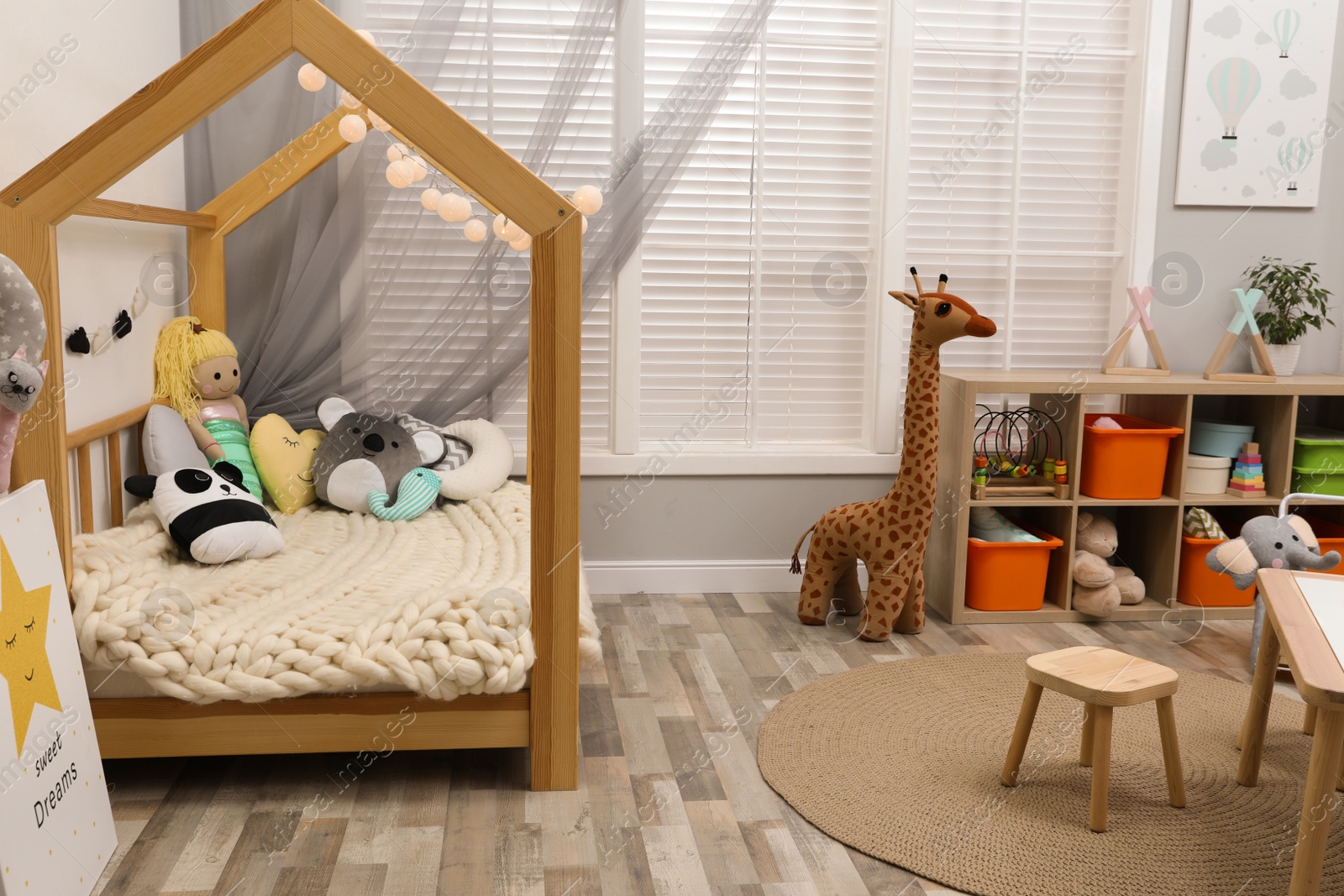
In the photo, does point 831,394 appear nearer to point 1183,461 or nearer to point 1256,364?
point 1183,461

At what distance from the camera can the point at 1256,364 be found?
3.38 meters

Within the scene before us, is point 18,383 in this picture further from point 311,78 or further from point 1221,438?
point 1221,438

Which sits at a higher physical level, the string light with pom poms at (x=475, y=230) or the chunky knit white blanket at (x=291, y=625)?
the string light with pom poms at (x=475, y=230)

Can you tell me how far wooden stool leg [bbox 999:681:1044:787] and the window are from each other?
1.54 m

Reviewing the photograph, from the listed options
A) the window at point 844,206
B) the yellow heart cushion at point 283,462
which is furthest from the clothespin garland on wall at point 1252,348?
the yellow heart cushion at point 283,462

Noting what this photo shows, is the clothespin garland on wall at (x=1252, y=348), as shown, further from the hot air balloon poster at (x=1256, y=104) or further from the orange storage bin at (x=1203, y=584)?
the orange storage bin at (x=1203, y=584)

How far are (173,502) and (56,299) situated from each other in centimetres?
60

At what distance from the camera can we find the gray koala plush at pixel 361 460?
277 centimetres

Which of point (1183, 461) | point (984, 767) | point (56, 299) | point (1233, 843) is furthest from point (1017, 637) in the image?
point (56, 299)

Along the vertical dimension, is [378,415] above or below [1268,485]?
above

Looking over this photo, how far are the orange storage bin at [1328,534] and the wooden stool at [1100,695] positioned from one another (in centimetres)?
149

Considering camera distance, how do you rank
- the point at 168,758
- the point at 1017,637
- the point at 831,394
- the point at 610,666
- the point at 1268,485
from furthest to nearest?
1. the point at 831,394
2. the point at 1268,485
3. the point at 1017,637
4. the point at 610,666
5. the point at 168,758

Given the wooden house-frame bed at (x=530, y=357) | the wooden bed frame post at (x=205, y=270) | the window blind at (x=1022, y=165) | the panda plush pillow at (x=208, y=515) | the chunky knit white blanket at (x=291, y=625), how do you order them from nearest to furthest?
the wooden house-frame bed at (x=530, y=357), the chunky knit white blanket at (x=291, y=625), the panda plush pillow at (x=208, y=515), the wooden bed frame post at (x=205, y=270), the window blind at (x=1022, y=165)

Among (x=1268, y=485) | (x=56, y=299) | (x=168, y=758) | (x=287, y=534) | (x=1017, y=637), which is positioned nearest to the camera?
(x=56, y=299)
